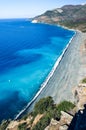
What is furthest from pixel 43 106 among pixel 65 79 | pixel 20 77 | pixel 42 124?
pixel 20 77

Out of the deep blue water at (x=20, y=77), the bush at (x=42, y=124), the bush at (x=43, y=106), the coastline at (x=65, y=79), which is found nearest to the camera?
the bush at (x=42, y=124)

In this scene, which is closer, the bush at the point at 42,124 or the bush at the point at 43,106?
the bush at the point at 42,124

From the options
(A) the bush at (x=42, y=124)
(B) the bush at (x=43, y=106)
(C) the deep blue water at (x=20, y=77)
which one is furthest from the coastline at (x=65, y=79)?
(A) the bush at (x=42, y=124)

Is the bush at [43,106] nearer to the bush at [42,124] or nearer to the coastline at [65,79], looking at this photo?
the bush at [42,124]

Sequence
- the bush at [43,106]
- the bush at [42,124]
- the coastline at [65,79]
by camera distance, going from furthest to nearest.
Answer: the coastline at [65,79]
the bush at [43,106]
the bush at [42,124]

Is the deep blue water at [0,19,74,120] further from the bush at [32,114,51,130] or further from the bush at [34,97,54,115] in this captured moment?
the bush at [32,114,51,130]

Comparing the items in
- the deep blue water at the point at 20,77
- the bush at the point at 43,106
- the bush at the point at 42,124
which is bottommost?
the deep blue water at the point at 20,77

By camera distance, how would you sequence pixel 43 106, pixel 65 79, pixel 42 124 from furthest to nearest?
pixel 65 79, pixel 43 106, pixel 42 124

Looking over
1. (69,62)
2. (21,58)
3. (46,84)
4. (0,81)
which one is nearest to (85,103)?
(46,84)

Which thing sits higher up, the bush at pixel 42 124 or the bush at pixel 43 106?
the bush at pixel 42 124

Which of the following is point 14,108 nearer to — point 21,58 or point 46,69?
point 46,69

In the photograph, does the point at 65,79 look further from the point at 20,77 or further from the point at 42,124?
the point at 42,124
